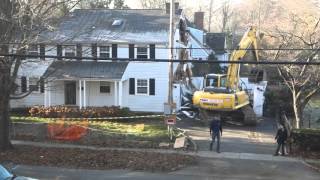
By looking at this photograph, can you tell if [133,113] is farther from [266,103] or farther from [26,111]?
[266,103]

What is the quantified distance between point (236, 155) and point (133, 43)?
56.9 ft

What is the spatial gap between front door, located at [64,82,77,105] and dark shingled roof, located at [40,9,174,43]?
4092mm

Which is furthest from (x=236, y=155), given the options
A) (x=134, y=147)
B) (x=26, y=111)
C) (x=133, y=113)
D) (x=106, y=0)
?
(x=106, y=0)

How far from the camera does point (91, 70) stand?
3812cm

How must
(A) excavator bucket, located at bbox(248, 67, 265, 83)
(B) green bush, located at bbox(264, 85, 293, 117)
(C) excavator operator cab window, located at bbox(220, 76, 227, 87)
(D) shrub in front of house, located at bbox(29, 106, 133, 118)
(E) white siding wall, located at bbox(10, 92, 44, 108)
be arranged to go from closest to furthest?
(D) shrub in front of house, located at bbox(29, 106, 133, 118) → (C) excavator operator cab window, located at bbox(220, 76, 227, 87) → (E) white siding wall, located at bbox(10, 92, 44, 108) → (B) green bush, located at bbox(264, 85, 293, 117) → (A) excavator bucket, located at bbox(248, 67, 265, 83)

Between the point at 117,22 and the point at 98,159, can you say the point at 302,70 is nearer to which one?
the point at 98,159

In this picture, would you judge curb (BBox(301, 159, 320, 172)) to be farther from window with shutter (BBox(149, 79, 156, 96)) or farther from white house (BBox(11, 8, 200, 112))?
window with shutter (BBox(149, 79, 156, 96))

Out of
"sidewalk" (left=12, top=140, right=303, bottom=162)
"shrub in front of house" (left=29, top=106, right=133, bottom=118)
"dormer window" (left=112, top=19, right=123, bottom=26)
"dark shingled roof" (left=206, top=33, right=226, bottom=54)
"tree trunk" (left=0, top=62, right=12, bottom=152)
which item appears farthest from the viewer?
"dark shingled roof" (left=206, top=33, right=226, bottom=54)

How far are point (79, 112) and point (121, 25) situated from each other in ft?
26.3

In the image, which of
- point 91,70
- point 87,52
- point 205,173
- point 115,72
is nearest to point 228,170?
point 205,173

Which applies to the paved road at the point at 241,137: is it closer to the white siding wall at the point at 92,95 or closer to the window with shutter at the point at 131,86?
the window with shutter at the point at 131,86

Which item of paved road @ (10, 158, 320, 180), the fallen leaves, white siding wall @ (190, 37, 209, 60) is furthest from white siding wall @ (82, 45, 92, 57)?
white siding wall @ (190, 37, 209, 60)

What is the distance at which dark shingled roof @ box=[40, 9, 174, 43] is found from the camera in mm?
38312

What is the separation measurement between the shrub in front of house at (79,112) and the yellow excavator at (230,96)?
5.07 metres
